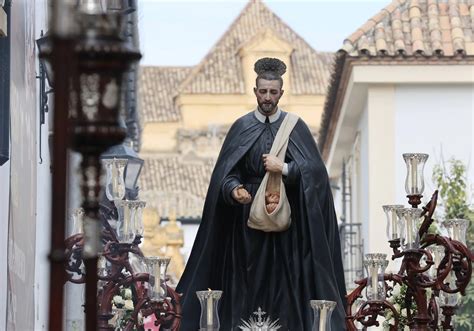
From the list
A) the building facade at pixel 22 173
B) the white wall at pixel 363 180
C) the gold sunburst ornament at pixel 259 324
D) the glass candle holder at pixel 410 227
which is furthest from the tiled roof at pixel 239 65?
the gold sunburst ornament at pixel 259 324

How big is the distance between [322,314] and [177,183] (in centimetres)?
6078

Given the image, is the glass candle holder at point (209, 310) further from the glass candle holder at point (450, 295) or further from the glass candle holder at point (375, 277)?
the glass candle holder at point (450, 295)

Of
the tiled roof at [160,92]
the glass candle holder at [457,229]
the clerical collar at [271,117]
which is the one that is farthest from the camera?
the tiled roof at [160,92]

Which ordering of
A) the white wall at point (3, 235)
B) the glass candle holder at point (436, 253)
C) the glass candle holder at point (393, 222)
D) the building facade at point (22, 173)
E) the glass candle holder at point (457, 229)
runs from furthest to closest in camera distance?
the white wall at point (3, 235), the glass candle holder at point (436, 253), the glass candle holder at point (457, 229), the building facade at point (22, 173), the glass candle holder at point (393, 222)

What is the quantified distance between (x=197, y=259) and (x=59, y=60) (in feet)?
23.8

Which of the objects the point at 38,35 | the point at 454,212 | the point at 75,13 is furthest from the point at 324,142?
the point at 75,13

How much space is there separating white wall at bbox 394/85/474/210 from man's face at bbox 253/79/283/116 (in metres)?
18.1

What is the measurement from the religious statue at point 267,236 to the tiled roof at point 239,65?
6398cm

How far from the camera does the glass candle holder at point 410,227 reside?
582 inches

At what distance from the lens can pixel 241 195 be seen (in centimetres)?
1345

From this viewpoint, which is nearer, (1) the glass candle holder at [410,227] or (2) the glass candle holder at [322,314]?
(2) the glass candle holder at [322,314]

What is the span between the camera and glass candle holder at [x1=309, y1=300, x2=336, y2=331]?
12.9 metres

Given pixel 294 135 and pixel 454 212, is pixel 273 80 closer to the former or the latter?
pixel 294 135

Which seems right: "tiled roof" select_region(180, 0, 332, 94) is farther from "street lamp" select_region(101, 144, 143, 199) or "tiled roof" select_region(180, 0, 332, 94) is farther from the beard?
the beard
